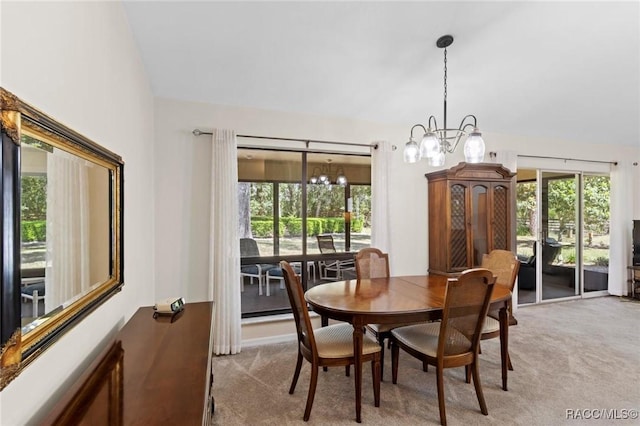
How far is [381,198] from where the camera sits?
3719 millimetres

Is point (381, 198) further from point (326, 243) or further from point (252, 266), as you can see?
point (252, 266)

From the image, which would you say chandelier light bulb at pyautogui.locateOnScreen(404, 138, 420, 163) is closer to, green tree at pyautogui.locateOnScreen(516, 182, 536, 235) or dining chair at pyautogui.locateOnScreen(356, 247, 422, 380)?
dining chair at pyautogui.locateOnScreen(356, 247, 422, 380)

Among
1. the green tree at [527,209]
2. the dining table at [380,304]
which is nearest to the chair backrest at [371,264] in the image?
the dining table at [380,304]

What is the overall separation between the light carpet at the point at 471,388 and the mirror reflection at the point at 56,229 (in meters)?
1.47

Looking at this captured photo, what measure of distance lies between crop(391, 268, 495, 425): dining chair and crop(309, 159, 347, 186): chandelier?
230 cm

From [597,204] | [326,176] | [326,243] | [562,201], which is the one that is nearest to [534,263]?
[562,201]

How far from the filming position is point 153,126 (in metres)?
3.06

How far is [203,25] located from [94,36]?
1.05m

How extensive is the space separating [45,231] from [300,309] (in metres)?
1.53

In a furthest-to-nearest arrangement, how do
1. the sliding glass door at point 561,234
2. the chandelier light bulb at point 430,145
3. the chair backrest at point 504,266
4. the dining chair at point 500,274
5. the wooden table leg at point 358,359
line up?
the sliding glass door at point 561,234, the chair backrest at point 504,266, the dining chair at point 500,274, the chandelier light bulb at point 430,145, the wooden table leg at point 358,359

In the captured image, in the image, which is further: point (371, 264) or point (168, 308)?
point (371, 264)

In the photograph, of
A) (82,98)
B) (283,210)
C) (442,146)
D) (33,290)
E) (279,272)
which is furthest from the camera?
(279,272)

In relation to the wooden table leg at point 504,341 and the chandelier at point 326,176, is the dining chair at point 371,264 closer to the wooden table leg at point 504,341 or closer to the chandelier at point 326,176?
the wooden table leg at point 504,341

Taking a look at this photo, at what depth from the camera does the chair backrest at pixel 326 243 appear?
3986mm
